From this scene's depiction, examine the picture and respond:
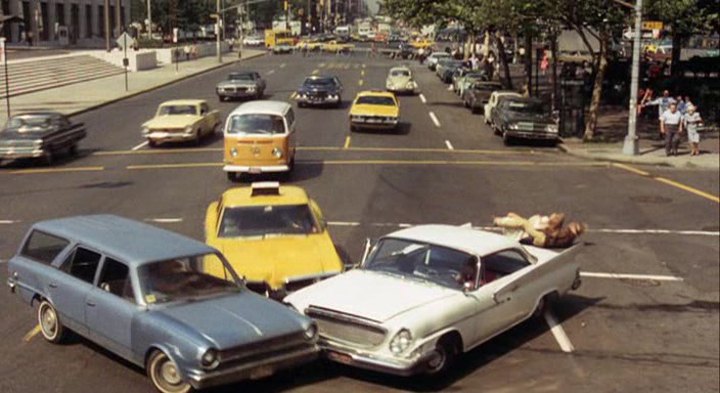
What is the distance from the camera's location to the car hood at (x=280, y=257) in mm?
12491

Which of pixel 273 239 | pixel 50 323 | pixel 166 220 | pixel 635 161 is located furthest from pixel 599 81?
pixel 50 323

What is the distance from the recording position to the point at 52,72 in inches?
2365

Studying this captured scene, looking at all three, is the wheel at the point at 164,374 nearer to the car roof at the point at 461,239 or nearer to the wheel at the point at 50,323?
the wheel at the point at 50,323

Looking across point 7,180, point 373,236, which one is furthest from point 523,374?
point 7,180

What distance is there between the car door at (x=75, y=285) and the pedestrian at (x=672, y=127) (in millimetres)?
22963

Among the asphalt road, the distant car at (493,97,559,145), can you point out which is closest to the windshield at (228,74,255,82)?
the asphalt road

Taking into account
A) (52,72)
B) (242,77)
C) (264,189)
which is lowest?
(264,189)

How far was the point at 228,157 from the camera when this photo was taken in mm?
24203

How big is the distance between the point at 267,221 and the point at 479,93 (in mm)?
31643

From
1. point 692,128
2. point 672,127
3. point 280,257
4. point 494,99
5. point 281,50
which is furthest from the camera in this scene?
point 281,50

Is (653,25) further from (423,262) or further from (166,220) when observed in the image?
(423,262)

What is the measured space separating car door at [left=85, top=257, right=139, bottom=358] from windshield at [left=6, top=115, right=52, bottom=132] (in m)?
18.8

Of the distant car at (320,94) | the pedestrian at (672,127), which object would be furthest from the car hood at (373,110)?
the pedestrian at (672,127)

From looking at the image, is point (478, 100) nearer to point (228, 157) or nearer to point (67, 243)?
point (228, 157)
